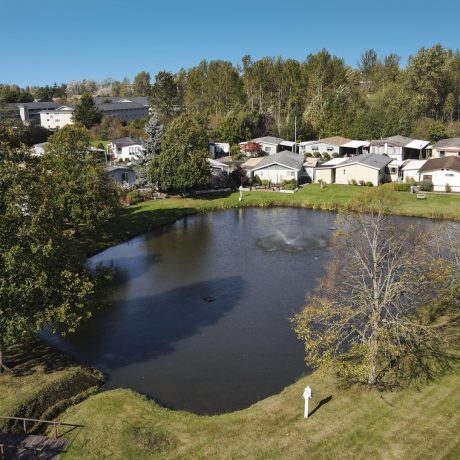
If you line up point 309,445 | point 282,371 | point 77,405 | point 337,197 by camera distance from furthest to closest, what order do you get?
point 337,197 < point 282,371 < point 77,405 < point 309,445

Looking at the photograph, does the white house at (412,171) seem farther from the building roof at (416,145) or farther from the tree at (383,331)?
the tree at (383,331)

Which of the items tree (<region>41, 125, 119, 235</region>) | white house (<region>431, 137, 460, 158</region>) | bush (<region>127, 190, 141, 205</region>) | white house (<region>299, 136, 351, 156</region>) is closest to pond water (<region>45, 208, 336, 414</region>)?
tree (<region>41, 125, 119, 235</region>)

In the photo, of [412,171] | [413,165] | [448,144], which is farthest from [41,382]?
[448,144]

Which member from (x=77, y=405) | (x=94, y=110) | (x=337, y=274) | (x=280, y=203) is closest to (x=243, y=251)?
(x=337, y=274)

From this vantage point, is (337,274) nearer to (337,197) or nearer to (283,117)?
(337,197)

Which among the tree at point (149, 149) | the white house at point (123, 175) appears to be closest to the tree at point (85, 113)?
the white house at point (123, 175)

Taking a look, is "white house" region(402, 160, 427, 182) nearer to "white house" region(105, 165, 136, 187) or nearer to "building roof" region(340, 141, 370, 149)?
"building roof" region(340, 141, 370, 149)

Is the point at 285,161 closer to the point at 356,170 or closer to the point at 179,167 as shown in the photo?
the point at 356,170
